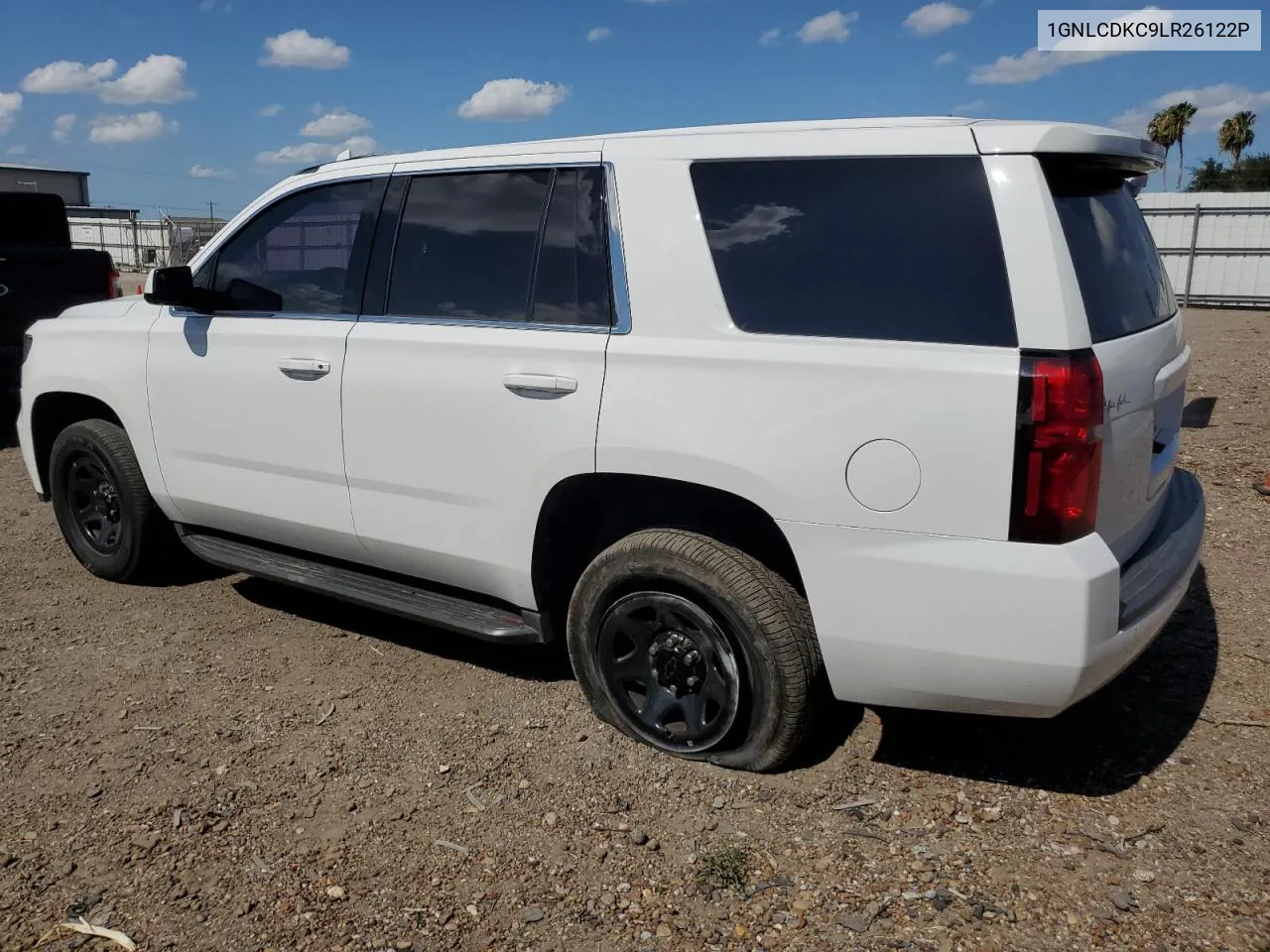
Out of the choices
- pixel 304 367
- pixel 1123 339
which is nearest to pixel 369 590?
pixel 304 367

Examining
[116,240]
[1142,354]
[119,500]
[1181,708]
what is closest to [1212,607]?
[1181,708]

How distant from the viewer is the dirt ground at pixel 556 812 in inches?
105

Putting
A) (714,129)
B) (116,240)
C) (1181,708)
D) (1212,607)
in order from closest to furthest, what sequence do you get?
(714,129)
(1181,708)
(1212,607)
(116,240)

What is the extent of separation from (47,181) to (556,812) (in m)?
45.4

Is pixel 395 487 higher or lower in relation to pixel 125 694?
higher

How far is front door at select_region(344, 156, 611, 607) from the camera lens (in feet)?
11.0

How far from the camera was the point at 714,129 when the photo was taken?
10.7 ft

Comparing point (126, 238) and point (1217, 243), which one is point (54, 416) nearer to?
point (1217, 243)

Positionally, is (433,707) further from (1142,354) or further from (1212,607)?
(1212,607)

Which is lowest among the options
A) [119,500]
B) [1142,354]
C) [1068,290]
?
[119,500]

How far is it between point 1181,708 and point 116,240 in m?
37.5

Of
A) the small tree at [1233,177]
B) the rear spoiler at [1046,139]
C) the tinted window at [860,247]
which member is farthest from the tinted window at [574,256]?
the small tree at [1233,177]

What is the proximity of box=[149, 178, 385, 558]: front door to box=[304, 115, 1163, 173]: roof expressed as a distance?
0.70m

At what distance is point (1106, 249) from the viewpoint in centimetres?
300
